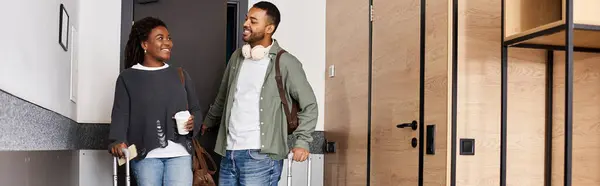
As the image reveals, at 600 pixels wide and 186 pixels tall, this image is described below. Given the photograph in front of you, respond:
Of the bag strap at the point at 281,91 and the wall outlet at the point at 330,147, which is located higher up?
the bag strap at the point at 281,91

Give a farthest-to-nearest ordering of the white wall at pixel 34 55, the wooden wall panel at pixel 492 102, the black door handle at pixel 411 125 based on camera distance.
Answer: the black door handle at pixel 411 125 → the wooden wall panel at pixel 492 102 → the white wall at pixel 34 55

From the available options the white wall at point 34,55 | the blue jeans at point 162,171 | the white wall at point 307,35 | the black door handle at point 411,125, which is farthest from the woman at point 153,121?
the white wall at point 307,35

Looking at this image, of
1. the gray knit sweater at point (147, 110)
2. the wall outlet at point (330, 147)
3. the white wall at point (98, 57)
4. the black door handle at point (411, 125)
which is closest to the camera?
the gray knit sweater at point (147, 110)

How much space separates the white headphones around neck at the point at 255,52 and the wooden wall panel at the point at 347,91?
91 centimetres

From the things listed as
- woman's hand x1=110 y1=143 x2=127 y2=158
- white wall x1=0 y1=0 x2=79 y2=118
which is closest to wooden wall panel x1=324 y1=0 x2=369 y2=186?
woman's hand x1=110 y1=143 x2=127 y2=158

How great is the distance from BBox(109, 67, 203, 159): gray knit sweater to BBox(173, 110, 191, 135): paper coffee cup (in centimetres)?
3

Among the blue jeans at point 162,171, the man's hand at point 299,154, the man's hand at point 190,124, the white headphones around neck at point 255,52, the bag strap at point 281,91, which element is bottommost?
the blue jeans at point 162,171

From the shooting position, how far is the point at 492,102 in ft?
11.0

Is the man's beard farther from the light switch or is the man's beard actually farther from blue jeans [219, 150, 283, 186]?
the light switch

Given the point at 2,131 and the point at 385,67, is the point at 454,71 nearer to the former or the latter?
the point at 385,67

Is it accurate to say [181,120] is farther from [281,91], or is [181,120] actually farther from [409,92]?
[409,92]

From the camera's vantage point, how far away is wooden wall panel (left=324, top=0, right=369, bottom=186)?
4.44m

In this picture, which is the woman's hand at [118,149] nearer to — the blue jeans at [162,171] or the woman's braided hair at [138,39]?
the blue jeans at [162,171]

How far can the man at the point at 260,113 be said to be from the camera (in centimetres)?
356
